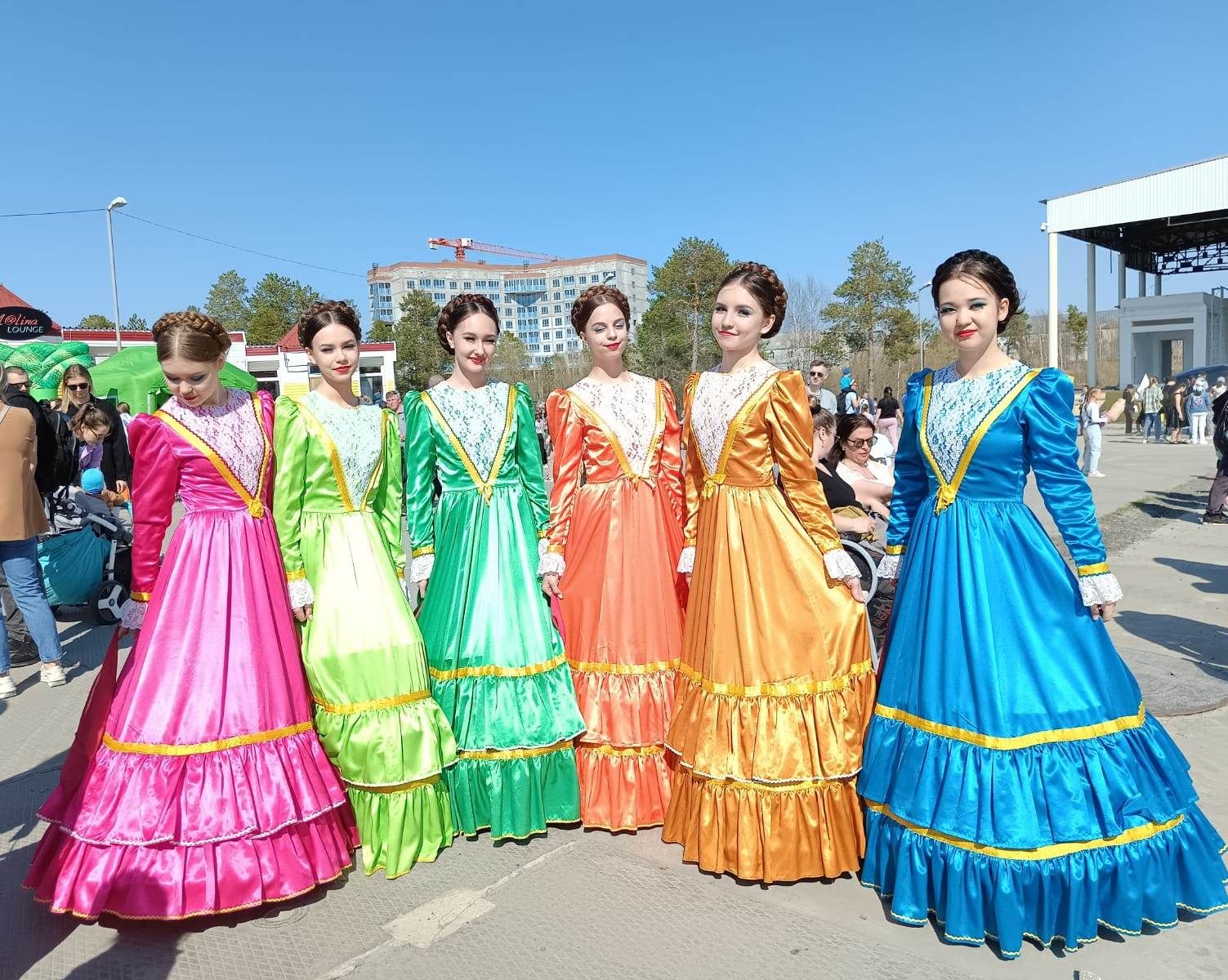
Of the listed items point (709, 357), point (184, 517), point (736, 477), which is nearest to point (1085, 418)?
point (736, 477)

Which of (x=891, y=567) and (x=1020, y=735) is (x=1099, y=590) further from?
(x=891, y=567)

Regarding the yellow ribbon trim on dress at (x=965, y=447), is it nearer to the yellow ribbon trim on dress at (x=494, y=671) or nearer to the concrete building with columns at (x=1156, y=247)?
the yellow ribbon trim on dress at (x=494, y=671)

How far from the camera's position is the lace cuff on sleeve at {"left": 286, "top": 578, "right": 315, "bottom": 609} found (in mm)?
3129

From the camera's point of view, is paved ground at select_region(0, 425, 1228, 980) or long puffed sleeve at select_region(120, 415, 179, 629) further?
long puffed sleeve at select_region(120, 415, 179, 629)

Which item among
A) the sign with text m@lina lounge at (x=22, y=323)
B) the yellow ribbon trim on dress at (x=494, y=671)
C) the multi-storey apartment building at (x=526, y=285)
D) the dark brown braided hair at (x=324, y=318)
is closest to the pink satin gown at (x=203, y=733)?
the dark brown braided hair at (x=324, y=318)

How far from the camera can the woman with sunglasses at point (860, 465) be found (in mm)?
4902

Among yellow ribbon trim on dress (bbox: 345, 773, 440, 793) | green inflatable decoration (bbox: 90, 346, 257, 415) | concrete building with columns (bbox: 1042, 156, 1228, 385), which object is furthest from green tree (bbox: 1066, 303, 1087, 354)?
yellow ribbon trim on dress (bbox: 345, 773, 440, 793)


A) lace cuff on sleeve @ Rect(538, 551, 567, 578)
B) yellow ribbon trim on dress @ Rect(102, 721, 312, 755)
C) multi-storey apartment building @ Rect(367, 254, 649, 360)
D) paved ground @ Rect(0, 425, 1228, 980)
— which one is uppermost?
multi-storey apartment building @ Rect(367, 254, 649, 360)

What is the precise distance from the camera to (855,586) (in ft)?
9.96

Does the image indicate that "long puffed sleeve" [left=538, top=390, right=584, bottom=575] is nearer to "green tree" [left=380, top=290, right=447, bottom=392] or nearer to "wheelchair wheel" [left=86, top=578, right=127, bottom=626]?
"wheelchair wheel" [left=86, top=578, right=127, bottom=626]

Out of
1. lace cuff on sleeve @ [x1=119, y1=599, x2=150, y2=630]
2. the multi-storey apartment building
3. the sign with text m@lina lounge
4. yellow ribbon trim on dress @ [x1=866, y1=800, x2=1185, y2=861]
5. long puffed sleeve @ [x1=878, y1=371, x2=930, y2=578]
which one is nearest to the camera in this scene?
yellow ribbon trim on dress @ [x1=866, y1=800, x2=1185, y2=861]

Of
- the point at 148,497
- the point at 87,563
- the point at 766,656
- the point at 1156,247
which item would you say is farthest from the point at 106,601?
the point at 1156,247

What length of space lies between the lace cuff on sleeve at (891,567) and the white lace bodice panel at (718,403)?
0.68 meters

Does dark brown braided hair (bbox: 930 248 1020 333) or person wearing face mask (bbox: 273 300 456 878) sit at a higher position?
dark brown braided hair (bbox: 930 248 1020 333)
